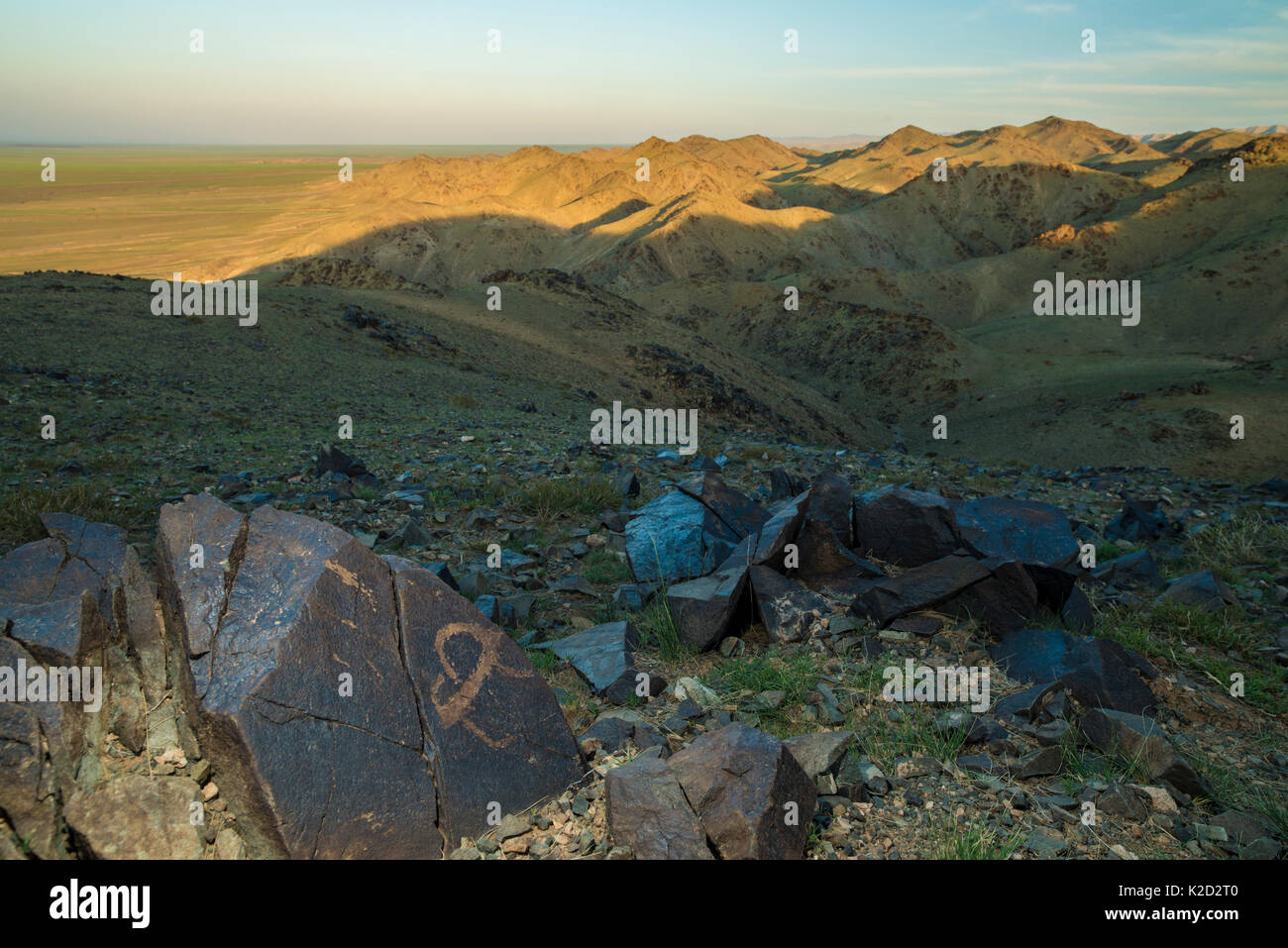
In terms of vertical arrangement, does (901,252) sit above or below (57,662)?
above

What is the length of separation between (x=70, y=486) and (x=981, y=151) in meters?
155

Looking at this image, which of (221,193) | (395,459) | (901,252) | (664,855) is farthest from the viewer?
(221,193)

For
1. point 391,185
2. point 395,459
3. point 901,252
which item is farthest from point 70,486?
point 391,185

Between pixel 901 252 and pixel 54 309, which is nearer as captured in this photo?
pixel 54 309

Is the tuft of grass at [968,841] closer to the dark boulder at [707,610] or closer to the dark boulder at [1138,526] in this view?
the dark boulder at [707,610]

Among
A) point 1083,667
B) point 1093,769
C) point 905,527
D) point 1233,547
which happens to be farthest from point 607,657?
point 1233,547

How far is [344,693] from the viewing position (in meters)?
2.91

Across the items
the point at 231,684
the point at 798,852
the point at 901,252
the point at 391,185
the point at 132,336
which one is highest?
the point at 391,185

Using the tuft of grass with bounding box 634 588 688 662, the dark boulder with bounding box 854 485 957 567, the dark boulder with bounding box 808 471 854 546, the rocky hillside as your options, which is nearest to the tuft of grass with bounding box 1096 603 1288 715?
the rocky hillside

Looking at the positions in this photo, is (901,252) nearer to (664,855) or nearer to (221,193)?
(664,855)

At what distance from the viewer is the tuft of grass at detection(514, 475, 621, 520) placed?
7668mm

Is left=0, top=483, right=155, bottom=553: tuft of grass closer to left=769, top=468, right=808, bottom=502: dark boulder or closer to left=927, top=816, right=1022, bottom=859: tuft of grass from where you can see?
left=769, top=468, right=808, bottom=502: dark boulder

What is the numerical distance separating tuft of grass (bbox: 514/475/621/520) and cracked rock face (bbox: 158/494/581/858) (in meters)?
4.14

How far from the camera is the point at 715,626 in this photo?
4902 millimetres
